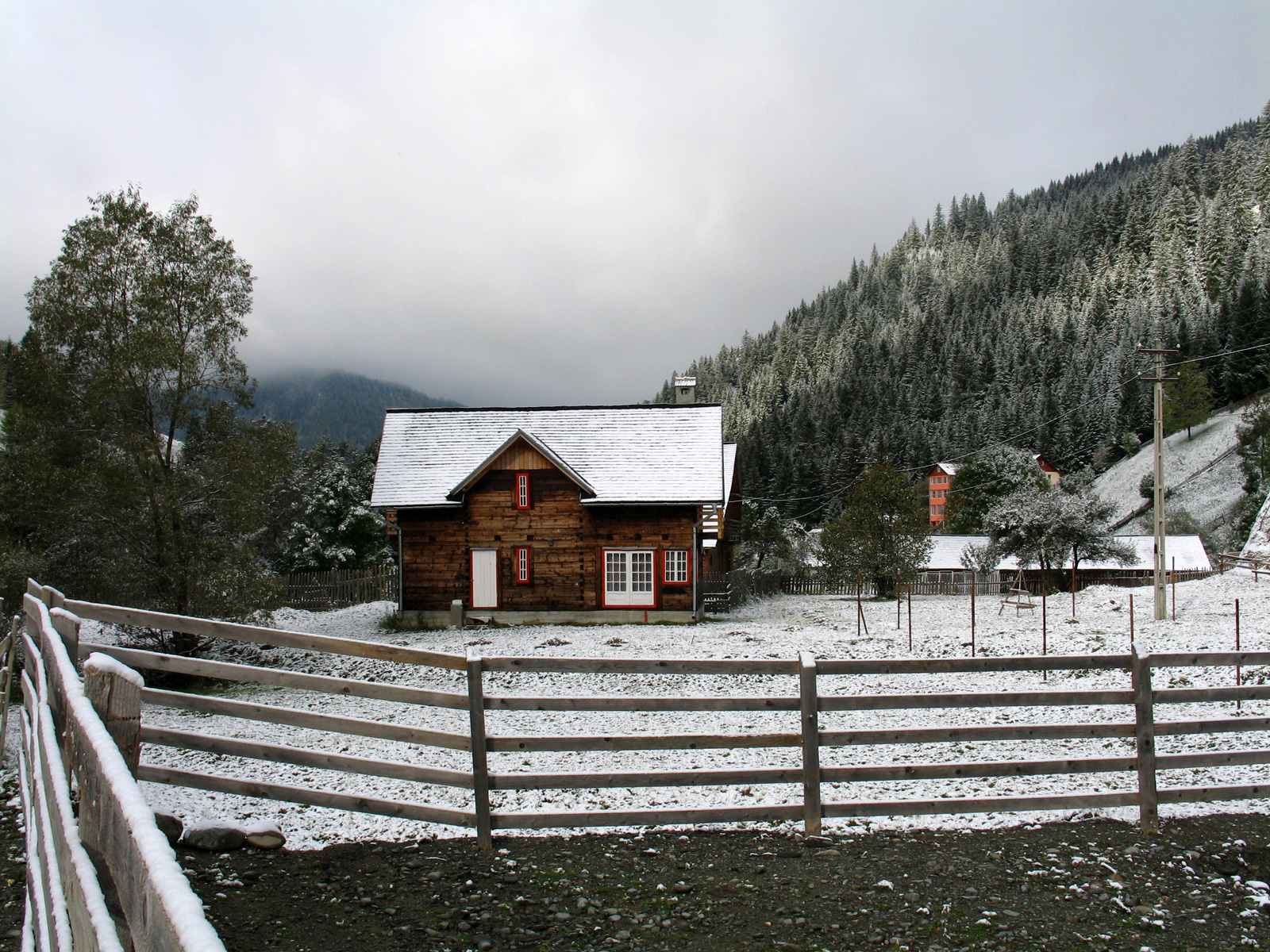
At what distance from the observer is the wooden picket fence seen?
244 inches

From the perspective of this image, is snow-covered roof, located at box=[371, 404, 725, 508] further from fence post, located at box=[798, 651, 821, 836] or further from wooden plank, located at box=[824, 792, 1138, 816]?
fence post, located at box=[798, 651, 821, 836]

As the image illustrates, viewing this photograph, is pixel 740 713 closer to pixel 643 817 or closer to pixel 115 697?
pixel 643 817

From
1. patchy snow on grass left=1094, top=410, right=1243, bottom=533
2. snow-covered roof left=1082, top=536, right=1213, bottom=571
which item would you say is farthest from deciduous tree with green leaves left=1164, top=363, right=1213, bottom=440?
snow-covered roof left=1082, top=536, right=1213, bottom=571

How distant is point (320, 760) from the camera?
631 centimetres

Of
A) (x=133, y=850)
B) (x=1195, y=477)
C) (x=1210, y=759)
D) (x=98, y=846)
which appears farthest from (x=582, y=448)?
(x=1195, y=477)

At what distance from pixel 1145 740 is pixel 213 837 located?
770cm

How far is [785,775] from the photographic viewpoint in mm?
6652

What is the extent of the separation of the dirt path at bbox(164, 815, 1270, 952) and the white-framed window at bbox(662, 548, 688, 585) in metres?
21.4

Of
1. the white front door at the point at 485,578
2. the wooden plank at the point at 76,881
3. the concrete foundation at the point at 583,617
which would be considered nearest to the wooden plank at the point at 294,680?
the wooden plank at the point at 76,881

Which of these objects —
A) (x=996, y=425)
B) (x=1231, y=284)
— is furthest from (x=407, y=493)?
(x=1231, y=284)

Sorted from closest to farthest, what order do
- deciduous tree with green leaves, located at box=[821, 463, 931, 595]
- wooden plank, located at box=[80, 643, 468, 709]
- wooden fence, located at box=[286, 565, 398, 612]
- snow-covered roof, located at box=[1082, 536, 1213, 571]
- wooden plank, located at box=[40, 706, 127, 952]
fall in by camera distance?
wooden plank, located at box=[40, 706, 127, 952] → wooden plank, located at box=[80, 643, 468, 709] → wooden fence, located at box=[286, 565, 398, 612] → deciduous tree with green leaves, located at box=[821, 463, 931, 595] → snow-covered roof, located at box=[1082, 536, 1213, 571]

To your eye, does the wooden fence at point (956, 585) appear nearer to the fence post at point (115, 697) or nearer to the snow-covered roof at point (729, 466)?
the snow-covered roof at point (729, 466)

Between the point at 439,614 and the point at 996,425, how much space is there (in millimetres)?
110490

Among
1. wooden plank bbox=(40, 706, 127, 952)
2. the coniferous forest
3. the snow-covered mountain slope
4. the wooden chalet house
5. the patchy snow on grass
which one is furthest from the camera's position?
the coniferous forest
